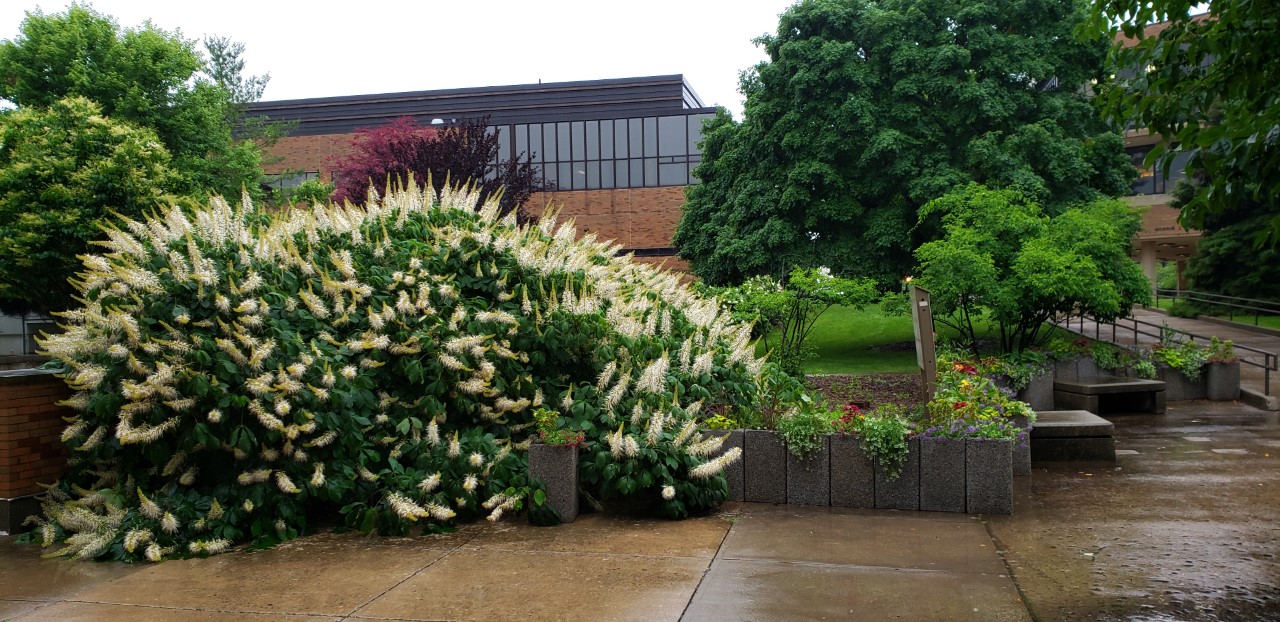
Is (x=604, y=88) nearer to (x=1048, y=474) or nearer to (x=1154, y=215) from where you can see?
A: (x=1154, y=215)

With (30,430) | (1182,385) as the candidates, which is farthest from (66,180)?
(1182,385)

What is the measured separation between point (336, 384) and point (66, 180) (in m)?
18.5

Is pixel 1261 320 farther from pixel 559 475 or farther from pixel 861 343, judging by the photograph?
pixel 559 475

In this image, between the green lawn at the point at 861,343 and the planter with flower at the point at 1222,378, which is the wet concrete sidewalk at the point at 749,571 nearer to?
the planter with flower at the point at 1222,378

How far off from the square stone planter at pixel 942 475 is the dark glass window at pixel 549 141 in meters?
46.7

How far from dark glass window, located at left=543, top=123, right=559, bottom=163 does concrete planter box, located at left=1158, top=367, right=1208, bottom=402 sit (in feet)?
131

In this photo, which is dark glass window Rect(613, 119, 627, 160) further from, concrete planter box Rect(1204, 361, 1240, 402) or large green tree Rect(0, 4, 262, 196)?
concrete planter box Rect(1204, 361, 1240, 402)

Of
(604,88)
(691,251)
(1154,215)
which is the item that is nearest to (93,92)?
(691,251)

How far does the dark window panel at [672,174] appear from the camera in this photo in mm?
49906

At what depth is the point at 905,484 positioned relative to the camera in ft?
23.1

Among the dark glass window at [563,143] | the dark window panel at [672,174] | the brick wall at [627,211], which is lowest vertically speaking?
the brick wall at [627,211]

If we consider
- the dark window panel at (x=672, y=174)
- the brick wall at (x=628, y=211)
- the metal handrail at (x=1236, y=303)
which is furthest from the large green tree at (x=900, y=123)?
the dark window panel at (x=672, y=174)

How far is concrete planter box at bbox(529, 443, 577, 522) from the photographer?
22.1 ft

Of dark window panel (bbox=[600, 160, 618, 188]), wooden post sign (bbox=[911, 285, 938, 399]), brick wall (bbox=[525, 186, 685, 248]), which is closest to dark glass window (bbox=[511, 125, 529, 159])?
brick wall (bbox=[525, 186, 685, 248])
